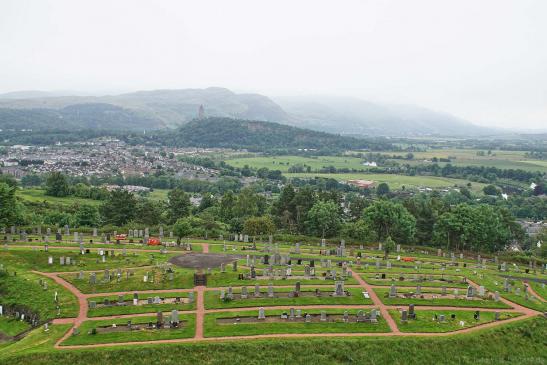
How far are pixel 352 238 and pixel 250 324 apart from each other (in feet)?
130

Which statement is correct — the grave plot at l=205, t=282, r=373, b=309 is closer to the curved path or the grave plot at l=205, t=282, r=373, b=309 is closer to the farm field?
the curved path

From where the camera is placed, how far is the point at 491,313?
4562 cm

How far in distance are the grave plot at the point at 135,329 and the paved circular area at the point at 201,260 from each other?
42.2 feet

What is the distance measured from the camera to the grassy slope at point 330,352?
35312 millimetres

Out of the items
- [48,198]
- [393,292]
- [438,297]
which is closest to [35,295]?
[393,292]

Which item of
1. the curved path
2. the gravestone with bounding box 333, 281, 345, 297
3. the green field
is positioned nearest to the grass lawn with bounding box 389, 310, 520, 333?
the curved path

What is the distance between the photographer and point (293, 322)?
41438 millimetres

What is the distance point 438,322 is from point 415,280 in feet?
37.7

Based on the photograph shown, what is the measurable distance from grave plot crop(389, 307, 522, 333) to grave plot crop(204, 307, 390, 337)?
1993 millimetres

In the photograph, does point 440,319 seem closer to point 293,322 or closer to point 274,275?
point 293,322

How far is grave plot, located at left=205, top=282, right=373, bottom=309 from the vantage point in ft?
147

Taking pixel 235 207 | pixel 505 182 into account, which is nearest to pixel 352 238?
pixel 235 207

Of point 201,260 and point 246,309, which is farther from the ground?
point 201,260

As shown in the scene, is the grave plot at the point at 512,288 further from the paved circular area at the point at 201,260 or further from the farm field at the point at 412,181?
the farm field at the point at 412,181
